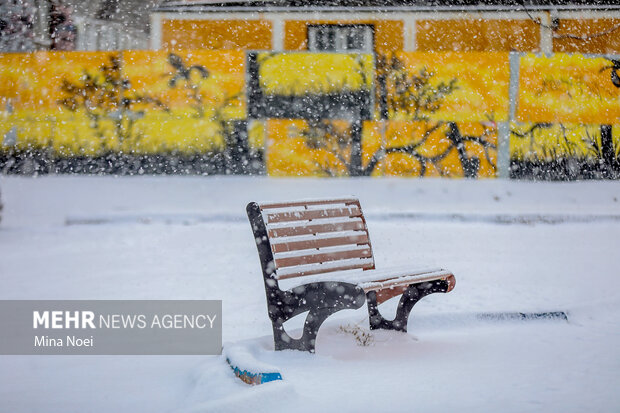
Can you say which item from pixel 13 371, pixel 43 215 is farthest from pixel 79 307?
pixel 43 215

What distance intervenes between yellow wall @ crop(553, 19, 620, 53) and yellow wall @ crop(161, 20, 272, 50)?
7.56m

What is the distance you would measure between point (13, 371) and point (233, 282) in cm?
263

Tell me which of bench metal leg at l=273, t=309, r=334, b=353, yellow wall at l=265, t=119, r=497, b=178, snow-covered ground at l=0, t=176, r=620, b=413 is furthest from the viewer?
yellow wall at l=265, t=119, r=497, b=178

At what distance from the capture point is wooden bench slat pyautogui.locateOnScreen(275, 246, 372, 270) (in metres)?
4.41

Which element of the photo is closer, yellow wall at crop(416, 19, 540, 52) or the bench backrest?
the bench backrest

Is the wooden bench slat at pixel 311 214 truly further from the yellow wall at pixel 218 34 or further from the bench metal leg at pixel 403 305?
the yellow wall at pixel 218 34

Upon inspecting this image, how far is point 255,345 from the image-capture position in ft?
14.7

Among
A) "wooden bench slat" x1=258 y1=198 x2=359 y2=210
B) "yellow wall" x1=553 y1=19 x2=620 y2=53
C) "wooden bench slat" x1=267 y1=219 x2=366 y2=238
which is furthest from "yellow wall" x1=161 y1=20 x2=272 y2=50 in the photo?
"wooden bench slat" x1=267 y1=219 x2=366 y2=238

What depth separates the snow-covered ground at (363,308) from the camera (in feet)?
12.2

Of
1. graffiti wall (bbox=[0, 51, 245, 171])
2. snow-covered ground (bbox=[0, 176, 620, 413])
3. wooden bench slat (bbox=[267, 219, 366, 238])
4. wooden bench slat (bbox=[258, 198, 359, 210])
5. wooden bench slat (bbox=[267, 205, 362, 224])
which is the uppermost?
graffiti wall (bbox=[0, 51, 245, 171])

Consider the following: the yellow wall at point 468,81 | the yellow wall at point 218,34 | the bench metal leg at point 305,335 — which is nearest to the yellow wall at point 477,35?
the yellow wall at point 218,34

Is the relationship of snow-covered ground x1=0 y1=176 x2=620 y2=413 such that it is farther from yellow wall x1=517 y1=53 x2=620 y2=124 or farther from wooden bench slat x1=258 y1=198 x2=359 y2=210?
yellow wall x1=517 y1=53 x2=620 y2=124

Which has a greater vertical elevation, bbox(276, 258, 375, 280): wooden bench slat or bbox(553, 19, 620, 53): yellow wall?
bbox(553, 19, 620, 53): yellow wall

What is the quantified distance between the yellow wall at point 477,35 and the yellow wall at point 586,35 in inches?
25.0
